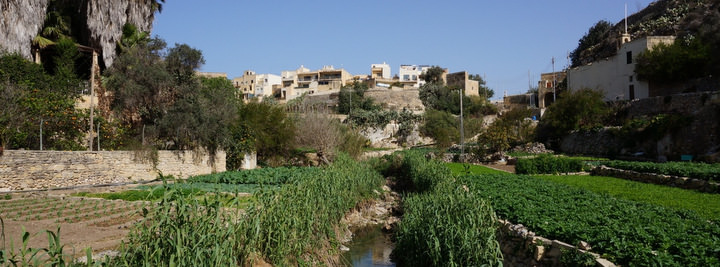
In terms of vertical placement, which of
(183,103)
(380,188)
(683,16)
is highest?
(683,16)

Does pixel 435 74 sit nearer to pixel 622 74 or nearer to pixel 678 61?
pixel 622 74

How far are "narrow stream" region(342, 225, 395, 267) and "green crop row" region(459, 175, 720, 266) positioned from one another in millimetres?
3102

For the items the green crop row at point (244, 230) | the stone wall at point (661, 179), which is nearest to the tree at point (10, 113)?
the green crop row at point (244, 230)

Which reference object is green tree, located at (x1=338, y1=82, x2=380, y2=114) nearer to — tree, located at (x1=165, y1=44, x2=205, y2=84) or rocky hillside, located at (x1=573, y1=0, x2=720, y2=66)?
rocky hillside, located at (x1=573, y1=0, x2=720, y2=66)

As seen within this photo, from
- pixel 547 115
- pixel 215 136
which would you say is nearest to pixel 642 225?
pixel 215 136

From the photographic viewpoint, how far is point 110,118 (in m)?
27.4

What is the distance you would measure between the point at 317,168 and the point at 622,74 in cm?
3356

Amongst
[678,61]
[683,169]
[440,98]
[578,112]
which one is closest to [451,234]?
[683,169]

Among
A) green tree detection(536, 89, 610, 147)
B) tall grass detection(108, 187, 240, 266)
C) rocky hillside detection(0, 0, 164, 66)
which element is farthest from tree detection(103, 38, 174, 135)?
green tree detection(536, 89, 610, 147)

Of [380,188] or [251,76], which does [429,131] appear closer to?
[380,188]

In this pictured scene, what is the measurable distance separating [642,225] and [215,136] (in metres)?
24.1

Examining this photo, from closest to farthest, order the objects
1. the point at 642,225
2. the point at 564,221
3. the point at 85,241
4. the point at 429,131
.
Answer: the point at 642,225, the point at 564,221, the point at 85,241, the point at 429,131

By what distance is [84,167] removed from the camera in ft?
70.2

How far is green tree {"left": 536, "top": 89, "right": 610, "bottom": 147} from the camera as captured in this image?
38656 millimetres
